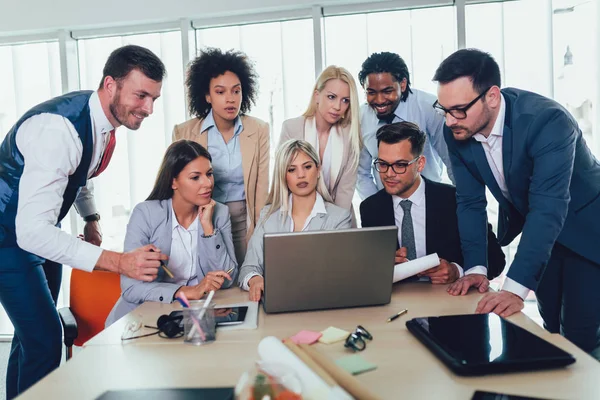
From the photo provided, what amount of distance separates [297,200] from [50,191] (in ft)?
3.28

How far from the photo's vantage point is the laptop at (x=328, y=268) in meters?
1.46

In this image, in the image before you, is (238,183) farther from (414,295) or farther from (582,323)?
(582,323)

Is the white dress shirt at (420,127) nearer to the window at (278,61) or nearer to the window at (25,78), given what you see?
the window at (278,61)

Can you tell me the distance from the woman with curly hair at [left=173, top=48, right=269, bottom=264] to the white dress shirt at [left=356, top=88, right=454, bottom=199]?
0.54 metres

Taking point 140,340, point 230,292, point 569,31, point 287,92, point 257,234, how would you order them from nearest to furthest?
point 140,340
point 230,292
point 257,234
point 569,31
point 287,92

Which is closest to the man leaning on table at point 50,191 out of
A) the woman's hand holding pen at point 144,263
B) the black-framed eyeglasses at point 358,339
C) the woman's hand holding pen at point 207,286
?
the woman's hand holding pen at point 144,263

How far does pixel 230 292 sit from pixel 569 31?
9.01 feet

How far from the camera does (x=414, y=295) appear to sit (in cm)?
176

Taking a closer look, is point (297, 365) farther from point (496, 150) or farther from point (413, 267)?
point (496, 150)

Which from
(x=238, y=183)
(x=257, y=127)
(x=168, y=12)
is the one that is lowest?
(x=238, y=183)

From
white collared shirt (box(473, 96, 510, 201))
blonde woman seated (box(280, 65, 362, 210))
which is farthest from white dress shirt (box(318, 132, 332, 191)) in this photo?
white collared shirt (box(473, 96, 510, 201))

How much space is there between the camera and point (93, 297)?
2.23 metres

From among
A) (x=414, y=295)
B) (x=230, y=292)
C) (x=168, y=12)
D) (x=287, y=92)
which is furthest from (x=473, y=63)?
(x=168, y=12)

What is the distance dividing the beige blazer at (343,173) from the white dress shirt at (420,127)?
14 centimetres
